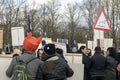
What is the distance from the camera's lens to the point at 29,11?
60.0 metres

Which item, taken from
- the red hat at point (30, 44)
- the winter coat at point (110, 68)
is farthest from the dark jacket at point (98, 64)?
the red hat at point (30, 44)

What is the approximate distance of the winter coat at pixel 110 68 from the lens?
37.4 ft

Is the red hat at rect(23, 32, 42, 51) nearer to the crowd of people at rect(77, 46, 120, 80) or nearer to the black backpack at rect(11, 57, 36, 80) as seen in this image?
the black backpack at rect(11, 57, 36, 80)

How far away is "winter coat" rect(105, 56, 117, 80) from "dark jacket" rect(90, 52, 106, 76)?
0.39 ft

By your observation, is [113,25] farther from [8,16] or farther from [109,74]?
[109,74]

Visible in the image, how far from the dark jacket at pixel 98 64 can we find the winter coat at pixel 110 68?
119 mm

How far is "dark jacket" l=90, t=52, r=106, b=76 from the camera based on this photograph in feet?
37.9

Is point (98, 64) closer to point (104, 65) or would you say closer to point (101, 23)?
point (104, 65)

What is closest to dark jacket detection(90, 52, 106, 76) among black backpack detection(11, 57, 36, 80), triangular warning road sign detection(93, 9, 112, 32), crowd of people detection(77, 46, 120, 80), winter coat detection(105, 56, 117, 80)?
crowd of people detection(77, 46, 120, 80)

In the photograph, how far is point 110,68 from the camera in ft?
37.7

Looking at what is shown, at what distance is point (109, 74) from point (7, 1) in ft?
138

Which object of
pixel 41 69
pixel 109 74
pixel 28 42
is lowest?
pixel 109 74

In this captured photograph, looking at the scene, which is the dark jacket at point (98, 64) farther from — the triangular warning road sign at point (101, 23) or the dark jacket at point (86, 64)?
the triangular warning road sign at point (101, 23)

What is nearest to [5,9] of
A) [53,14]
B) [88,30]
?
[53,14]
